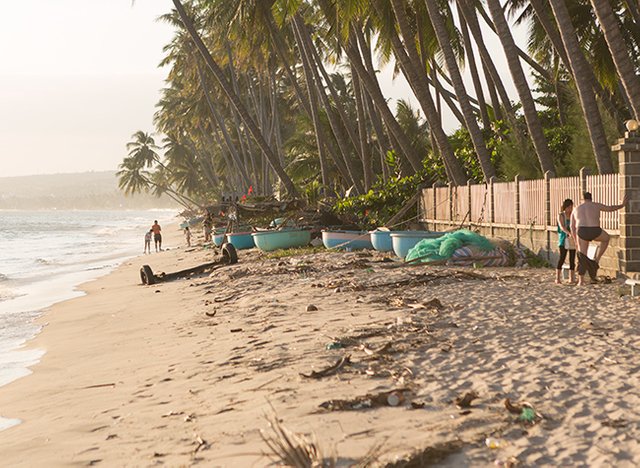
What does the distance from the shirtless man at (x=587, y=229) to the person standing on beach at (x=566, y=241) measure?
28 centimetres

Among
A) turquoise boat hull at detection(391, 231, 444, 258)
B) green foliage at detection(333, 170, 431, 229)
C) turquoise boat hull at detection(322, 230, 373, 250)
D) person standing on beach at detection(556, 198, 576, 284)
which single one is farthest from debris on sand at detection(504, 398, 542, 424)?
green foliage at detection(333, 170, 431, 229)

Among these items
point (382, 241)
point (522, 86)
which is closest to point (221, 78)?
point (382, 241)

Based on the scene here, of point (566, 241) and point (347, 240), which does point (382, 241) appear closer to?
point (347, 240)

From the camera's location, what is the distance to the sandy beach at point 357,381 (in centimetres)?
468

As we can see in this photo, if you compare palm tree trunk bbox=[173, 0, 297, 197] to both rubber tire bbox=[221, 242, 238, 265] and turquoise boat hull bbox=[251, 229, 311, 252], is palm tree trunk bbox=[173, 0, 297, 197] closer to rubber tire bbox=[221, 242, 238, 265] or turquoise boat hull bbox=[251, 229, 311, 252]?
turquoise boat hull bbox=[251, 229, 311, 252]

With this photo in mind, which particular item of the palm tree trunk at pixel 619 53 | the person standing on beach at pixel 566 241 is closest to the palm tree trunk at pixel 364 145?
the person standing on beach at pixel 566 241

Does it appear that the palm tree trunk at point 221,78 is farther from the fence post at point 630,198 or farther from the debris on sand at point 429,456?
the debris on sand at point 429,456

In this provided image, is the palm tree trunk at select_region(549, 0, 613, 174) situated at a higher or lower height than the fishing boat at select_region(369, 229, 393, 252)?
higher

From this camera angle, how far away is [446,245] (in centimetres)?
1514

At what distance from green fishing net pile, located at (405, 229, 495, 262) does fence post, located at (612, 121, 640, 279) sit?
3.82 m

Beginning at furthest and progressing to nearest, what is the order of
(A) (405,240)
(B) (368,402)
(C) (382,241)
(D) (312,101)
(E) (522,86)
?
(D) (312,101) < (C) (382,241) < (A) (405,240) < (E) (522,86) < (B) (368,402)

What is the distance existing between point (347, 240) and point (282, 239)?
2661 millimetres

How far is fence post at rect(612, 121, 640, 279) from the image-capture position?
11562 millimetres

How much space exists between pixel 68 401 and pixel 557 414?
4.67 meters
